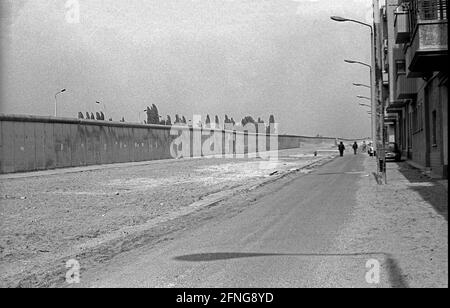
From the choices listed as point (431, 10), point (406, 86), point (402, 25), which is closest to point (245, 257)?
point (431, 10)

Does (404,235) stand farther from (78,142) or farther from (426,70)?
(78,142)

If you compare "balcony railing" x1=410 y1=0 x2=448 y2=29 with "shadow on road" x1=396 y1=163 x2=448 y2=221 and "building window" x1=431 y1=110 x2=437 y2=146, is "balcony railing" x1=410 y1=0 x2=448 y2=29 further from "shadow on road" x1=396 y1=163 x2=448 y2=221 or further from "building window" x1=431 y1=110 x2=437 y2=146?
"building window" x1=431 y1=110 x2=437 y2=146

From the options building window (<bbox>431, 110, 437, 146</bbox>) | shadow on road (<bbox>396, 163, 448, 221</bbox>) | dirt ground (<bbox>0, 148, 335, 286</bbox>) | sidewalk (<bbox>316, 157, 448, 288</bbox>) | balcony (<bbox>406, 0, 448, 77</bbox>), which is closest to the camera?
sidewalk (<bbox>316, 157, 448, 288</bbox>)

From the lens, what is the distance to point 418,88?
26062 millimetres

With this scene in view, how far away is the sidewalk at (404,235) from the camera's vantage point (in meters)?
6.03

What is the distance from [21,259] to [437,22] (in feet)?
42.3

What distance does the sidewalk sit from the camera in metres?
6.03

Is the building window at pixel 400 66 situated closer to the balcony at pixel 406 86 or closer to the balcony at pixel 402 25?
the balcony at pixel 406 86

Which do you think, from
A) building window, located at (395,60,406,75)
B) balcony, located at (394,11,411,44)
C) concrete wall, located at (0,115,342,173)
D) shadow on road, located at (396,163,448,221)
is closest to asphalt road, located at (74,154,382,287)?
shadow on road, located at (396,163,448,221)

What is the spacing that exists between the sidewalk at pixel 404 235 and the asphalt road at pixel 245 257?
0.32 m

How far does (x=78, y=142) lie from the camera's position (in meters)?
38.8

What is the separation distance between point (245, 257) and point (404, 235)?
9.28 feet

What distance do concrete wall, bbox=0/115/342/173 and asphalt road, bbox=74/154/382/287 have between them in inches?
931

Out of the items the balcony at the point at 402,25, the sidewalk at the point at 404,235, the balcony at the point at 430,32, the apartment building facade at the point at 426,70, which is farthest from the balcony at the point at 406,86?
the sidewalk at the point at 404,235
